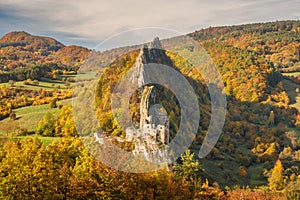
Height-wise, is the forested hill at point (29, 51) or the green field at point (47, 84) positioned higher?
the forested hill at point (29, 51)

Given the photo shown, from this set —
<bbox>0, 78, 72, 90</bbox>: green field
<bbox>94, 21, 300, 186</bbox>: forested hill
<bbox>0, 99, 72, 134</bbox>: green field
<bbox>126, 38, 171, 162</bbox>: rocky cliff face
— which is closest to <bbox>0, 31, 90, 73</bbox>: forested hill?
<bbox>0, 78, 72, 90</bbox>: green field

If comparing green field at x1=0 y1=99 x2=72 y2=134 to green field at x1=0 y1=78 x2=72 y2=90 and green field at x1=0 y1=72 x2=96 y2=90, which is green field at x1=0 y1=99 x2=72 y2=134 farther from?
green field at x1=0 y1=78 x2=72 y2=90

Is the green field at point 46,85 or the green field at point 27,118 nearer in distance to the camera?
the green field at point 27,118

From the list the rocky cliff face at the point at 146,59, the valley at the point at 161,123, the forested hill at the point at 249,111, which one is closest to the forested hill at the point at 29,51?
the valley at the point at 161,123

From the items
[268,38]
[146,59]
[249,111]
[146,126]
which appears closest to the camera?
[146,126]

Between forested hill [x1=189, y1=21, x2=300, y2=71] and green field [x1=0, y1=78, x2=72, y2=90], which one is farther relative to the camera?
forested hill [x1=189, y1=21, x2=300, y2=71]

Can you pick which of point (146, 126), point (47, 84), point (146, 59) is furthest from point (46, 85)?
point (146, 126)

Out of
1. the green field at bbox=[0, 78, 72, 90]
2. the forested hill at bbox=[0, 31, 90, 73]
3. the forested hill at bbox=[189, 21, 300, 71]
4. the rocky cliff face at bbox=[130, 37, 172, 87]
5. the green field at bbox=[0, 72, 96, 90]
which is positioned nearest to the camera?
the rocky cliff face at bbox=[130, 37, 172, 87]

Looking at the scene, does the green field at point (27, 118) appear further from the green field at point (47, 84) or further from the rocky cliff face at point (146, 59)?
the rocky cliff face at point (146, 59)

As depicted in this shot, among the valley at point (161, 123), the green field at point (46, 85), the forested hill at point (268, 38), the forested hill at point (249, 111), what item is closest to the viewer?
the valley at point (161, 123)

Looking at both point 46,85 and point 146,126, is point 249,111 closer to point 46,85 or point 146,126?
point 46,85

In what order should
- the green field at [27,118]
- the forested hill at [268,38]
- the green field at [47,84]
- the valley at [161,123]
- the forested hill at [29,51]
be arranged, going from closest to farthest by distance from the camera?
1. the valley at [161,123]
2. the green field at [27,118]
3. the green field at [47,84]
4. the forested hill at [29,51]
5. the forested hill at [268,38]

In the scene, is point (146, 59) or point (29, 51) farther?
point (29, 51)
